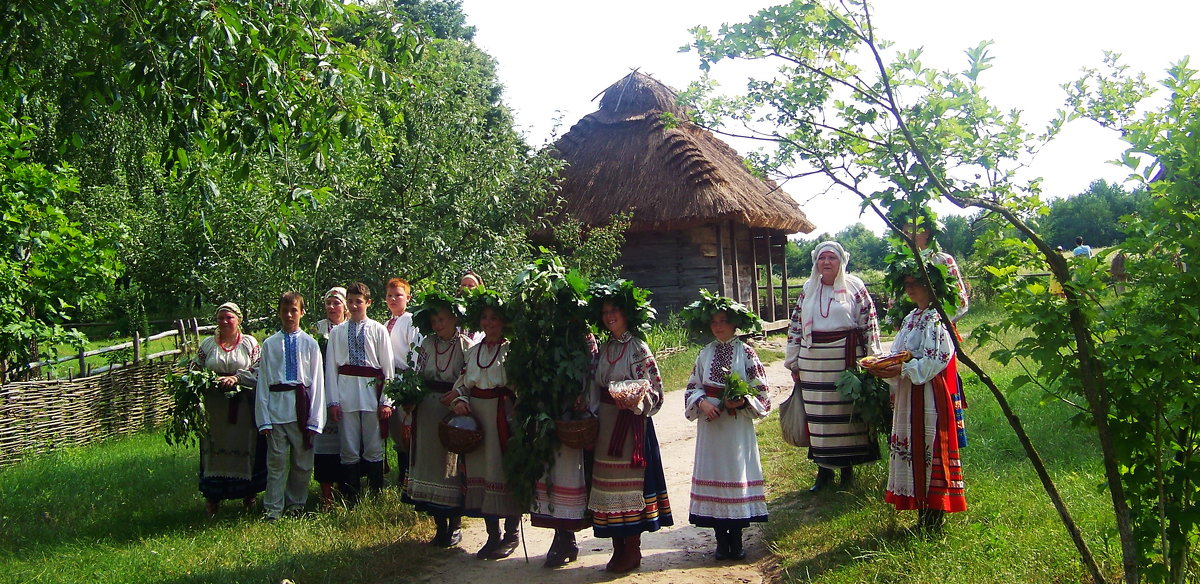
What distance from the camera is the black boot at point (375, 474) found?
711cm

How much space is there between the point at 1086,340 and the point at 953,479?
6.31 feet

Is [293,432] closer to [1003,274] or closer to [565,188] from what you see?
[1003,274]

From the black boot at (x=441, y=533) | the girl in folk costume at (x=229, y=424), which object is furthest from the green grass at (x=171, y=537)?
the girl in folk costume at (x=229, y=424)

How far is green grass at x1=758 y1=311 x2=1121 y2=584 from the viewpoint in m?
4.49

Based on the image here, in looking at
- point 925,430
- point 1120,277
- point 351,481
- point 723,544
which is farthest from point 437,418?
point 1120,277

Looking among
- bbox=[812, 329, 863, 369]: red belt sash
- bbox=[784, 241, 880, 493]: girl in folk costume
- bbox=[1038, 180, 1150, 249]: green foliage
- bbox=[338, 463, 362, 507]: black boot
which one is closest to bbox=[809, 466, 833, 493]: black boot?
bbox=[784, 241, 880, 493]: girl in folk costume

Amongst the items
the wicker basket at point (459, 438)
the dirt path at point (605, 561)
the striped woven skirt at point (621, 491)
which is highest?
the wicker basket at point (459, 438)

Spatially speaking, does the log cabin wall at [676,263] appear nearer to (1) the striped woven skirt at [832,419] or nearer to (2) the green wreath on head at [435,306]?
(1) the striped woven skirt at [832,419]

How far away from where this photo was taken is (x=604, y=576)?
17.1ft

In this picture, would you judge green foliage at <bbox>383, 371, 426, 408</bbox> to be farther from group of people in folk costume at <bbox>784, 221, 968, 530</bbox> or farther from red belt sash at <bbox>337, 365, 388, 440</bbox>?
group of people in folk costume at <bbox>784, 221, 968, 530</bbox>

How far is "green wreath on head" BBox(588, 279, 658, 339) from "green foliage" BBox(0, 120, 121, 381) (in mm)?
5824

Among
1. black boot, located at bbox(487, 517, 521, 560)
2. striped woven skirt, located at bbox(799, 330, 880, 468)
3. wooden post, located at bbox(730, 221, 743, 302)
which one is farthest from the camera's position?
wooden post, located at bbox(730, 221, 743, 302)

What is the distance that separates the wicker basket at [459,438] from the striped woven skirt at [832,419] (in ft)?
7.68

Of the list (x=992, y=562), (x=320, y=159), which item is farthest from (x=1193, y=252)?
(x=320, y=159)
